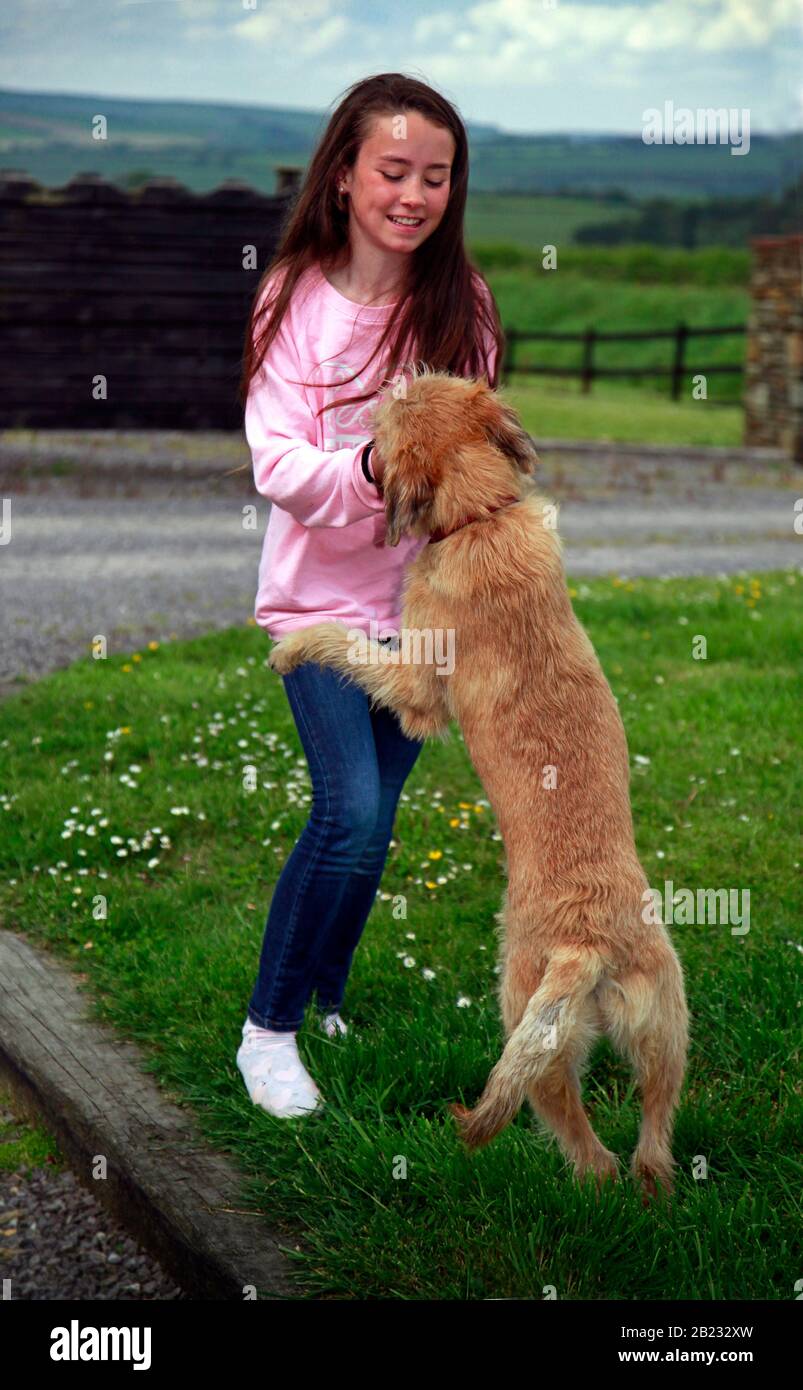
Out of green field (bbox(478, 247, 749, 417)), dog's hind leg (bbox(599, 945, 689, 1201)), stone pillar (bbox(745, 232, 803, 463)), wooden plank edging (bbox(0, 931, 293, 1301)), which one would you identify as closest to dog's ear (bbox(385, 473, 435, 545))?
dog's hind leg (bbox(599, 945, 689, 1201))

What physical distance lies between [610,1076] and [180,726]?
348 cm

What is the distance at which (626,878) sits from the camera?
3471mm

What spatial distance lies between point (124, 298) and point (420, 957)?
14.2m

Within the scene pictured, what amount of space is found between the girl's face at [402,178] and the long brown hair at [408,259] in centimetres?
7

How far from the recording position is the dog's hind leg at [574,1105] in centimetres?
335

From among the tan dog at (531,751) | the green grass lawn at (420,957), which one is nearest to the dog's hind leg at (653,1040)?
the tan dog at (531,751)

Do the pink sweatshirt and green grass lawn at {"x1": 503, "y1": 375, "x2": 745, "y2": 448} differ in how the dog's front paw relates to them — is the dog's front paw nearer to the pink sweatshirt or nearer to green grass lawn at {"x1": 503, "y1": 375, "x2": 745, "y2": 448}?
the pink sweatshirt

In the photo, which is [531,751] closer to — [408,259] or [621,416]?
[408,259]

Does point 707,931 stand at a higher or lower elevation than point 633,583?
lower

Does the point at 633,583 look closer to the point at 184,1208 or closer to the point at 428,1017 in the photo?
the point at 428,1017

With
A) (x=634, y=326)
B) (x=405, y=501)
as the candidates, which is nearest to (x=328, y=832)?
(x=405, y=501)

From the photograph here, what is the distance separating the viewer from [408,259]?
4.11m

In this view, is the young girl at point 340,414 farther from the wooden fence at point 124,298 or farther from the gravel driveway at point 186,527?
the wooden fence at point 124,298

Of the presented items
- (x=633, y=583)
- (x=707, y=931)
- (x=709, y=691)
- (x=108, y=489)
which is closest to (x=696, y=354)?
(x=108, y=489)
